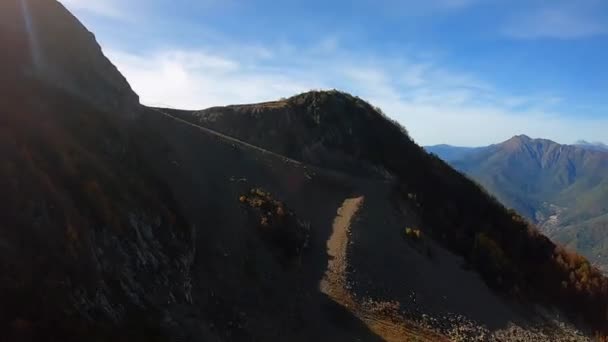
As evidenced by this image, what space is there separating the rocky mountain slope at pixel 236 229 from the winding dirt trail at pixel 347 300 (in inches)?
7.7

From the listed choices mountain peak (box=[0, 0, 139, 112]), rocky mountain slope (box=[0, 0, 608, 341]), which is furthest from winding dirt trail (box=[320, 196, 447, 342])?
mountain peak (box=[0, 0, 139, 112])

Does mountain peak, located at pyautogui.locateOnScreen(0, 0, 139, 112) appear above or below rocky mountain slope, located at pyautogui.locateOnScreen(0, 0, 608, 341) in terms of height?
above

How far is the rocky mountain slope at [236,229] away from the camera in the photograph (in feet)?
61.4

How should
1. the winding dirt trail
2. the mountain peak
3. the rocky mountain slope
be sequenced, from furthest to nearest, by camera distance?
the winding dirt trail → the mountain peak → the rocky mountain slope

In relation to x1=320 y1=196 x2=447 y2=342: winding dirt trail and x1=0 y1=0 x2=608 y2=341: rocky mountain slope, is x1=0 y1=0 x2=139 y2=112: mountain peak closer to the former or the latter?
x1=0 y1=0 x2=608 y2=341: rocky mountain slope

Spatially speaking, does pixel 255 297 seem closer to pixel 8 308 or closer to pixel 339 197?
pixel 8 308

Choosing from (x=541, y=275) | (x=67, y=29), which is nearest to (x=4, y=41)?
(x=67, y=29)

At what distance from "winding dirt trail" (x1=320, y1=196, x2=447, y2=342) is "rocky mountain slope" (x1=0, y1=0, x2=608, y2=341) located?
0.20 m

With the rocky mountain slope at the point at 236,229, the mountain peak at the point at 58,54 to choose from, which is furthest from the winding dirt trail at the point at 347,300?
the mountain peak at the point at 58,54

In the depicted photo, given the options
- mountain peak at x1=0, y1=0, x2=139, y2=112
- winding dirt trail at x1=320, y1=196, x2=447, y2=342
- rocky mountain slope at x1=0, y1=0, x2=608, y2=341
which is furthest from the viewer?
winding dirt trail at x1=320, y1=196, x2=447, y2=342

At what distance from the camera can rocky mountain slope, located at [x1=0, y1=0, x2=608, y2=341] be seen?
18.7 m

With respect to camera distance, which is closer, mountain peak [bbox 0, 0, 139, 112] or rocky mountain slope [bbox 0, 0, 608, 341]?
rocky mountain slope [bbox 0, 0, 608, 341]

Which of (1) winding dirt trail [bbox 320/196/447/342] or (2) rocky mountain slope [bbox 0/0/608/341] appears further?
(1) winding dirt trail [bbox 320/196/447/342]

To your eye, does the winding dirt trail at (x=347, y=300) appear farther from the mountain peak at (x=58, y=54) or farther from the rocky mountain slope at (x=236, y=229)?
the mountain peak at (x=58, y=54)
